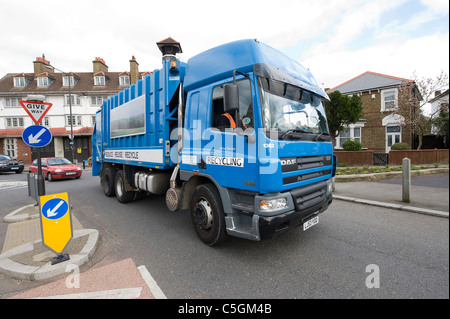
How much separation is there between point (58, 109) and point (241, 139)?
34923mm

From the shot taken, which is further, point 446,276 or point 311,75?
point 311,75

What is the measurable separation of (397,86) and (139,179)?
2182cm

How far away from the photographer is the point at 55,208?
10.6 feet

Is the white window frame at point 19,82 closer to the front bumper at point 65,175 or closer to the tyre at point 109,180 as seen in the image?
the front bumper at point 65,175

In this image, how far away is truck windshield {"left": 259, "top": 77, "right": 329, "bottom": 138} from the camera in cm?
295

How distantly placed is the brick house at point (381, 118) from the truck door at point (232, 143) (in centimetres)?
1790

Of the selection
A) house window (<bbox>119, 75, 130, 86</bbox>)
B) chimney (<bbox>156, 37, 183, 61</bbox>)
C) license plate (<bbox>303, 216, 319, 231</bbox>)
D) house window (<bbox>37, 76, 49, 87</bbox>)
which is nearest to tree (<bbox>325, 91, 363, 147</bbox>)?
chimney (<bbox>156, 37, 183, 61</bbox>)

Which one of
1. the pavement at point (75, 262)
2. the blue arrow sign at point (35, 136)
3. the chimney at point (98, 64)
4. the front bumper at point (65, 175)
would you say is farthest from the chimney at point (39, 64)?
the blue arrow sign at point (35, 136)

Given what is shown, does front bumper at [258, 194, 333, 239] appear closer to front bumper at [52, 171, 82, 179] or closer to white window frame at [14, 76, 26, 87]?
front bumper at [52, 171, 82, 179]

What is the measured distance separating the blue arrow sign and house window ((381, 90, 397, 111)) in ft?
73.1

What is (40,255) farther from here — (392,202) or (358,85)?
(358,85)

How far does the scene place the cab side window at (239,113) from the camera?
297 cm
